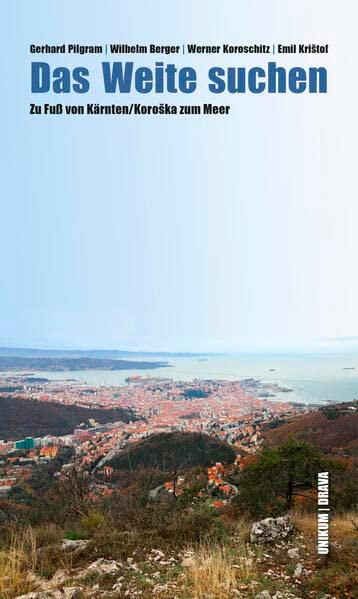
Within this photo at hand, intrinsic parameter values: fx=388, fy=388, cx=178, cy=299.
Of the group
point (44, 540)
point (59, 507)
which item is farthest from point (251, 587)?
point (59, 507)

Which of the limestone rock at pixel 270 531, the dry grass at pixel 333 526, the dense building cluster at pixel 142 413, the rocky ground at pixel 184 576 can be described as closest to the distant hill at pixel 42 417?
the dense building cluster at pixel 142 413

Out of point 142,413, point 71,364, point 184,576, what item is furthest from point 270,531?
point 71,364

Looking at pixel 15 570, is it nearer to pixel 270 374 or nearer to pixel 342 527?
pixel 342 527

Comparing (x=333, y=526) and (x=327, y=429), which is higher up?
(x=333, y=526)

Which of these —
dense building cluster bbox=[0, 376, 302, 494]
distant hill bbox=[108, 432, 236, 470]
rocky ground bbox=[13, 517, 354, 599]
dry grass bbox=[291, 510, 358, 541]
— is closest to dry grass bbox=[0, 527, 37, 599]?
rocky ground bbox=[13, 517, 354, 599]

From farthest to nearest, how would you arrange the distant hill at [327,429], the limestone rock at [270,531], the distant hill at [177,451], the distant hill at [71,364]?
the distant hill at [71,364] < the distant hill at [177,451] < the distant hill at [327,429] < the limestone rock at [270,531]

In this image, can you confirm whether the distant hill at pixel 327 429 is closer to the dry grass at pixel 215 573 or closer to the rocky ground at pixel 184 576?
the rocky ground at pixel 184 576
